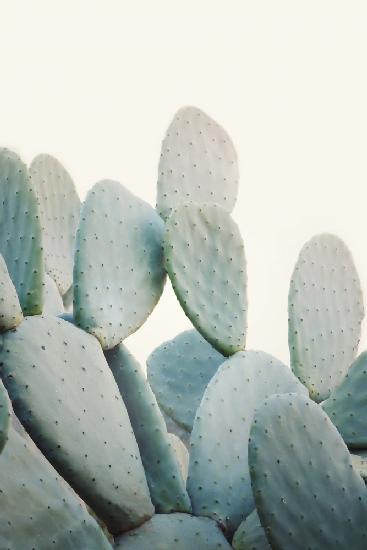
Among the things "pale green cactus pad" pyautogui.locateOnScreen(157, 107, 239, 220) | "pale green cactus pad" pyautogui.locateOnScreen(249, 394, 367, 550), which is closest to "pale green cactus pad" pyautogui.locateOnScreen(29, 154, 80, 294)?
"pale green cactus pad" pyautogui.locateOnScreen(157, 107, 239, 220)

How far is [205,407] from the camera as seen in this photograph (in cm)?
138

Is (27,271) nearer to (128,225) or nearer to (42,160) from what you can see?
(128,225)

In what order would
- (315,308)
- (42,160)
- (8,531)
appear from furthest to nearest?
(42,160) → (315,308) → (8,531)

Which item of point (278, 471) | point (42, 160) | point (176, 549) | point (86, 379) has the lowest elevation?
point (176, 549)

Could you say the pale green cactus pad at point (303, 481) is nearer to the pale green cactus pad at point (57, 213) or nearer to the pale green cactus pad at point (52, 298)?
the pale green cactus pad at point (52, 298)

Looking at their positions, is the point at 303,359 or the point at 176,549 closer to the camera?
the point at 176,549

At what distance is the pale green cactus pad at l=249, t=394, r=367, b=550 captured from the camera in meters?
1.18

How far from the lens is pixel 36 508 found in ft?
3.65

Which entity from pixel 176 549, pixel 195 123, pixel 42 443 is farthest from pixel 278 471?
pixel 195 123

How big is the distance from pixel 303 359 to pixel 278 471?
14.8 inches

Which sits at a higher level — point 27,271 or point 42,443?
point 27,271

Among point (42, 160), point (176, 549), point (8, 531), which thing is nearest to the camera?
point (8, 531)

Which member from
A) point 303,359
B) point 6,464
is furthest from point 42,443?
point 303,359

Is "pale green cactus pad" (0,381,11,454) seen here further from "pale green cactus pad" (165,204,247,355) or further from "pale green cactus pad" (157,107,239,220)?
"pale green cactus pad" (157,107,239,220)
